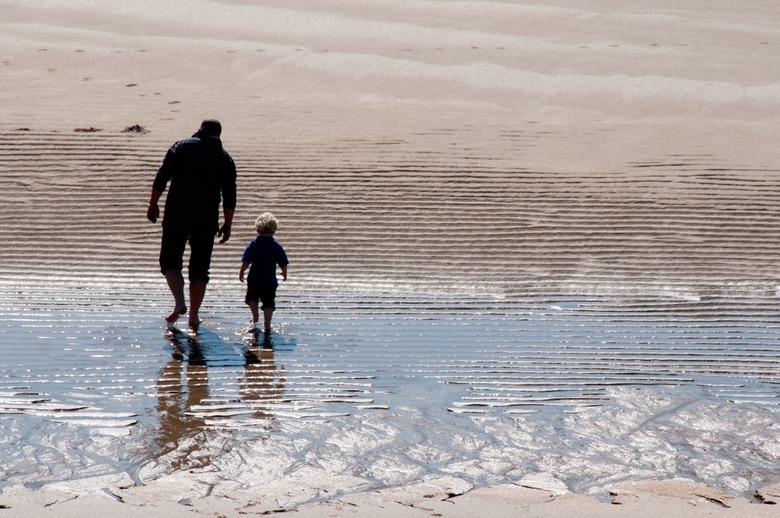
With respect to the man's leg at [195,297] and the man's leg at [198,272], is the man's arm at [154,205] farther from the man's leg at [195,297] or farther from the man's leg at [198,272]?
the man's leg at [195,297]

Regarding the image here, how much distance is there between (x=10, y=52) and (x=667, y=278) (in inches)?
548

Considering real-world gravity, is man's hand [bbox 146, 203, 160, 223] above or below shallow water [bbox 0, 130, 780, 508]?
above

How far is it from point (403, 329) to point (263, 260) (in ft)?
3.44

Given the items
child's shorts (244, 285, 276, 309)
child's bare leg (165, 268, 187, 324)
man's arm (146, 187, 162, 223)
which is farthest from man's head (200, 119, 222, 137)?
child's shorts (244, 285, 276, 309)

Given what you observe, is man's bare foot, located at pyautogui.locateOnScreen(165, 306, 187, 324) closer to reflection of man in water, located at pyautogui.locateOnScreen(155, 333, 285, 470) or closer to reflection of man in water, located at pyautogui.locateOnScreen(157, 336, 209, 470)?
reflection of man in water, located at pyautogui.locateOnScreen(155, 333, 285, 470)

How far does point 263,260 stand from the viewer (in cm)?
760

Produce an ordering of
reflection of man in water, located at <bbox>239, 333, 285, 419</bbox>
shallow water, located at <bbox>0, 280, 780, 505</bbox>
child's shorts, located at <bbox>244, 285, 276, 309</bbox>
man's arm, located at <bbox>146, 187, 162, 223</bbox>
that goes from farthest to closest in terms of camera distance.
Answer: child's shorts, located at <bbox>244, 285, 276, 309</bbox>, man's arm, located at <bbox>146, 187, 162, 223</bbox>, reflection of man in water, located at <bbox>239, 333, 285, 419</bbox>, shallow water, located at <bbox>0, 280, 780, 505</bbox>

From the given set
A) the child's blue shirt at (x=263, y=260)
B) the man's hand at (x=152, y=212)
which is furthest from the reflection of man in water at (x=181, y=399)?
the man's hand at (x=152, y=212)

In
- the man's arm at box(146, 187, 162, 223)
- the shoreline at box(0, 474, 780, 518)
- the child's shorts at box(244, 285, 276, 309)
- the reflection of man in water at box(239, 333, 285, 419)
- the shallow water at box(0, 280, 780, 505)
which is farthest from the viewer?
the child's shorts at box(244, 285, 276, 309)

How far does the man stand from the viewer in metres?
7.39

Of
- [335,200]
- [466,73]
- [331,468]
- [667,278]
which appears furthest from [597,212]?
[466,73]

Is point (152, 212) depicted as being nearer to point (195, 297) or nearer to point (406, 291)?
point (195, 297)

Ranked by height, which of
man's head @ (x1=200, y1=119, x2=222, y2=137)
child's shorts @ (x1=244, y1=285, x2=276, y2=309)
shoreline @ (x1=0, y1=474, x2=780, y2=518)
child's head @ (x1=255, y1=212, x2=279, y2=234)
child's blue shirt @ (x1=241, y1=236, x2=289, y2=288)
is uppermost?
man's head @ (x1=200, y1=119, x2=222, y2=137)

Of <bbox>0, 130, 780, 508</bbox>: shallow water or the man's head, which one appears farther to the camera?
the man's head
